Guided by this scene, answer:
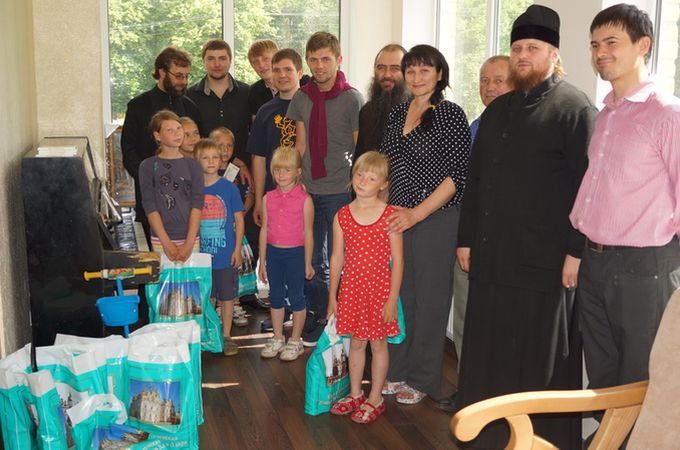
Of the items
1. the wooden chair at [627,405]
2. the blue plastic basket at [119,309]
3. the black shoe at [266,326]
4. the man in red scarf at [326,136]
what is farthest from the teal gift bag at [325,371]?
the wooden chair at [627,405]

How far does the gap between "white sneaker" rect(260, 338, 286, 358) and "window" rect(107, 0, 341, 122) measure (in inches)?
102

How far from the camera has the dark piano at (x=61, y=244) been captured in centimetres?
301

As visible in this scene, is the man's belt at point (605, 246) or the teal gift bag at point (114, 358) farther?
the teal gift bag at point (114, 358)

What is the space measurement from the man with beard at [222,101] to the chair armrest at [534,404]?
318 cm

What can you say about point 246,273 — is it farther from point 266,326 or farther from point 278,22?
point 278,22

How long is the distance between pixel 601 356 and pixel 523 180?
0.63m

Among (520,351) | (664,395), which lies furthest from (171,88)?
(664,395)

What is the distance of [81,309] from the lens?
10.3 feet

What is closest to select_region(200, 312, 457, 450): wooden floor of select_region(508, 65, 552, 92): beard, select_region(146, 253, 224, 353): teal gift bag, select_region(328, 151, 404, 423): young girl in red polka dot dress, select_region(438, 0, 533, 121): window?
select_region(328, 151, 404, 423): young girl in red polka dot dress

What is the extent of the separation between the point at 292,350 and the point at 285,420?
0.75 m

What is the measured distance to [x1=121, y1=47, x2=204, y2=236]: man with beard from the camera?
4.47 m

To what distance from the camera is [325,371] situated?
3361mm

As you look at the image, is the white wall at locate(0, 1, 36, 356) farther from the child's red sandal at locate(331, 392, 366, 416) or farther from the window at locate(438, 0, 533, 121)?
the window at locate(438, 0, 533, 121)

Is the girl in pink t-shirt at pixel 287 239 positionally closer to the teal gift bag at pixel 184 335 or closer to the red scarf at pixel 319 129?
the red scarf at pixel 319 129
